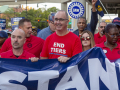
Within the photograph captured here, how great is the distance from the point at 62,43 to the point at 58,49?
13 cm

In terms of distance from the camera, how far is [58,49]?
14.1ft

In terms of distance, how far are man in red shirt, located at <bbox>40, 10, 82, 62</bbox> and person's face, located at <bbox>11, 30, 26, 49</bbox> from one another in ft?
1.55

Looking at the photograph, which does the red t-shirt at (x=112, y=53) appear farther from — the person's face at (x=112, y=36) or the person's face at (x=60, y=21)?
the person's face at (x=60, y=21)

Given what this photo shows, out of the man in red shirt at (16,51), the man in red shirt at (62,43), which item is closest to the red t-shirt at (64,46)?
the man in red shirt at (62,43)

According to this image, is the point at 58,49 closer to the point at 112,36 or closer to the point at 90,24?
the point at 112,36

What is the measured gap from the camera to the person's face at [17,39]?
166 inches

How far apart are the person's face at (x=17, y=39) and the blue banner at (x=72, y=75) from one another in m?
0.34

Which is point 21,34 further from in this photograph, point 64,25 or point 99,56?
point 99,56

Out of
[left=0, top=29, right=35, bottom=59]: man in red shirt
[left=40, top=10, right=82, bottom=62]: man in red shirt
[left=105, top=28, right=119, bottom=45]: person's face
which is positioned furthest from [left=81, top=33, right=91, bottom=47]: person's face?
[left=0, top=29, right=35, bottom=59]: man in red shirt

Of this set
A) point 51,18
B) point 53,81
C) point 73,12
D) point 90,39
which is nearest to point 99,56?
point 53,81

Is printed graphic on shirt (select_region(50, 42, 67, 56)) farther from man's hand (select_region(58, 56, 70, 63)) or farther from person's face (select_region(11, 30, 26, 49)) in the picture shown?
person's face (select_region(11, 30, 26, 49))

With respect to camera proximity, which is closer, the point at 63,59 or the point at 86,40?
the point at 63,59

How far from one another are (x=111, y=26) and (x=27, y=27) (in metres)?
1.85

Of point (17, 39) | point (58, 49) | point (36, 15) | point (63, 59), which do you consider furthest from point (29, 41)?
point (36, 15)
